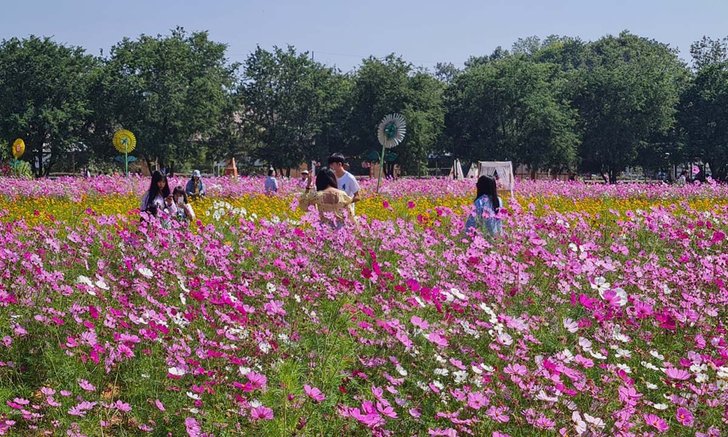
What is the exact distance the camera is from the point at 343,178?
8.62 m

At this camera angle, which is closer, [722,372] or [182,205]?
[722,372]

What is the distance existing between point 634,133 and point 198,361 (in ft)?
139

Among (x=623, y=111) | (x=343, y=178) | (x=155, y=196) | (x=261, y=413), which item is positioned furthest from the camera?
(x=623, y=111)

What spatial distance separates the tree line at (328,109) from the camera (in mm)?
39188

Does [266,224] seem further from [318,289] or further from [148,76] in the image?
[148,76]

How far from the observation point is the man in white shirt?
8.41 meters

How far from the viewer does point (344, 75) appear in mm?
50125

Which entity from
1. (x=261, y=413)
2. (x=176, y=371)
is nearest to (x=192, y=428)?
(x=261, y=413)

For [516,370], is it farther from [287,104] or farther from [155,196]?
[287,104]

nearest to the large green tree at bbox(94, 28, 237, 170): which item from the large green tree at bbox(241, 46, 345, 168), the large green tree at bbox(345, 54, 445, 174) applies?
the large green tree at bbox(241, 46, 345, 168)

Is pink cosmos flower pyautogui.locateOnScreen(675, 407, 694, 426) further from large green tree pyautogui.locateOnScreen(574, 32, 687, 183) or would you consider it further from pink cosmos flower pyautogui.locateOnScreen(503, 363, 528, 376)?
large green tree pyautogui.locateOnScreen(574, 32, 687, 183)

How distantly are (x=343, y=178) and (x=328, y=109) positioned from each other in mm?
37022

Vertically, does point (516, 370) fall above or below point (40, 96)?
below

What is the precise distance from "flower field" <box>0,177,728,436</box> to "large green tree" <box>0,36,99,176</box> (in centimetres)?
3455
